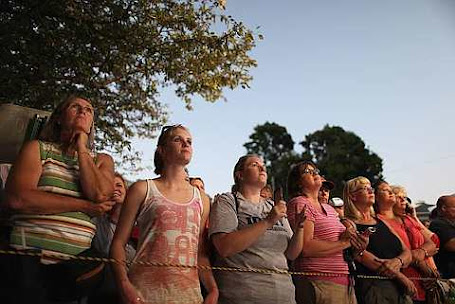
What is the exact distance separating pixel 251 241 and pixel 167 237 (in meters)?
0.58

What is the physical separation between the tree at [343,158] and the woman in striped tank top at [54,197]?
37.3 meters

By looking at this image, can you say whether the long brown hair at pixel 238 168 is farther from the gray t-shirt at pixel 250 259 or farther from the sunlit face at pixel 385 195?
the sunlit face at pixel 385 195

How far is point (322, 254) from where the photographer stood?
3.50 meters

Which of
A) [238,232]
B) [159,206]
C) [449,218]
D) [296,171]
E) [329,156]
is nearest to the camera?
[159,206]

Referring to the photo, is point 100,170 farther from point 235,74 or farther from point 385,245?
point 235,74

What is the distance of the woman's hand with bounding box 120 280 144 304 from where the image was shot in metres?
2.39

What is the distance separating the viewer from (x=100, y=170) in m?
2.68

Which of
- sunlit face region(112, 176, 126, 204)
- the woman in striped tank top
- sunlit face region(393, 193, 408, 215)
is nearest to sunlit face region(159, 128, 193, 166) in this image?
the woman in striped tank top

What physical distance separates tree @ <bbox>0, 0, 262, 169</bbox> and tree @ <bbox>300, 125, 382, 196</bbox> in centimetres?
3177

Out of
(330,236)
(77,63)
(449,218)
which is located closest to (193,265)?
(330,236)

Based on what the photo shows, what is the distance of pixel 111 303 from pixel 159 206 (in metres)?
0.69

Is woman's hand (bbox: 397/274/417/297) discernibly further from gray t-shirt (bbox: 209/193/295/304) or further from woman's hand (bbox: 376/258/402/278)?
gray t-shirt (bbox: 209/193/295/304)

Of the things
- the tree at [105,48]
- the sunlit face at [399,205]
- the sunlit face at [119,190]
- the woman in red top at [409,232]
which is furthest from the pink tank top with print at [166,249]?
the tree at [105,48]

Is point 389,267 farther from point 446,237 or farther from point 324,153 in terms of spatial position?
point 324,153
